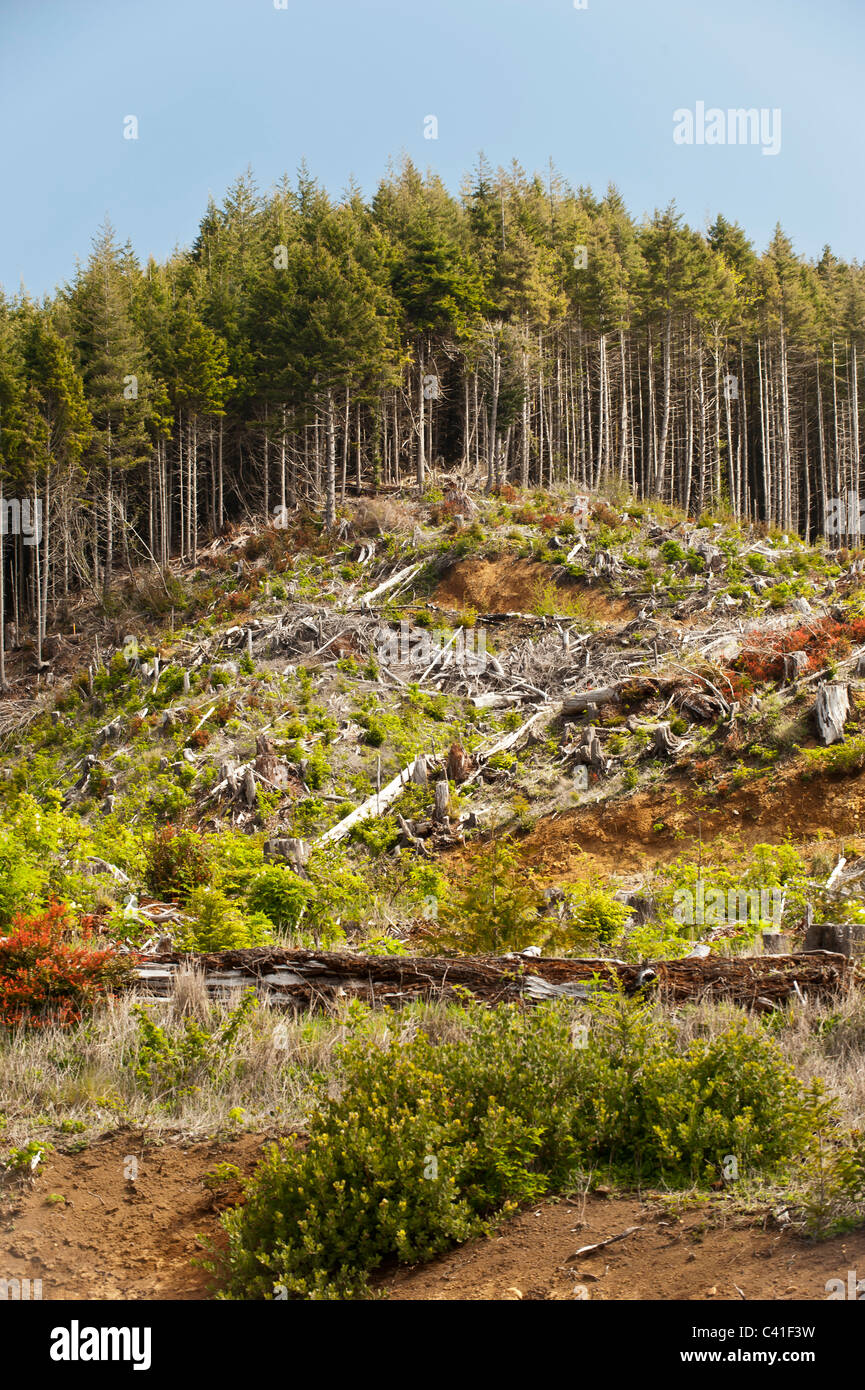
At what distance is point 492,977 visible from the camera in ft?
23.4

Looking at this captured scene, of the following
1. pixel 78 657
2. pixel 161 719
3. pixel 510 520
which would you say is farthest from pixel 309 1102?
A: pixel 78 657

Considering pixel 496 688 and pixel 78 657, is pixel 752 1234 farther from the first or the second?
pixel 78 657

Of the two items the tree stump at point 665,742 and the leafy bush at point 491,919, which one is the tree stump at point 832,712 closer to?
the tree stump at point 665,742

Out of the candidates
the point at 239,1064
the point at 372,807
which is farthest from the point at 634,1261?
the point at 372,807

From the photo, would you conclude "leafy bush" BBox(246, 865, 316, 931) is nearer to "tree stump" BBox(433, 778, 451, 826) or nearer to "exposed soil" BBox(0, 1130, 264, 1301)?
"exposed soil" BBox(0, 1130, 264, 1301)

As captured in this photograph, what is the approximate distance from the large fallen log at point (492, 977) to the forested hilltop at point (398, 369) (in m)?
28.4

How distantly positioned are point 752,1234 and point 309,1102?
2870mm

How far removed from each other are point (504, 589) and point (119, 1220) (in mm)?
22477

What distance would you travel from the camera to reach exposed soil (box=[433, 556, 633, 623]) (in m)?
25.0

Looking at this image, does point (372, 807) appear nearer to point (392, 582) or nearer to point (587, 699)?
point (587, 699)

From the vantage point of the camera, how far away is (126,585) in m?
39.4

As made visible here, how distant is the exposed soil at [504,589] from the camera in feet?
82.0

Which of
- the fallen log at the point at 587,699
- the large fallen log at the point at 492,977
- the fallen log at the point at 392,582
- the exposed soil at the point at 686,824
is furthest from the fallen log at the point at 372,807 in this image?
the fallen log at the point at 392,582

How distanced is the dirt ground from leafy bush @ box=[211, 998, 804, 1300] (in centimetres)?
20
